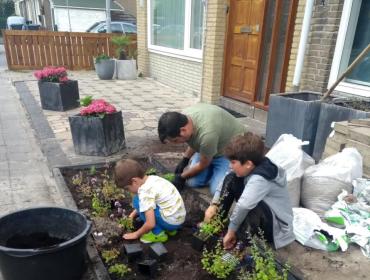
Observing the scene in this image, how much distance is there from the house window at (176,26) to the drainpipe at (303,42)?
3222 millimetres

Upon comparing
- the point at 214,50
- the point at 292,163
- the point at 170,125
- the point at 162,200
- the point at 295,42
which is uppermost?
the point at 295,42

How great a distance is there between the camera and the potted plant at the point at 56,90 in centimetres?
623

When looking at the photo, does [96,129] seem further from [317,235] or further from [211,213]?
[317,235]

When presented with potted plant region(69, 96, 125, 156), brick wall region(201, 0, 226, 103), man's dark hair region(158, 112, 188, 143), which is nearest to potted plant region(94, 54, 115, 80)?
brick wall region(201, 0, 226, 103)

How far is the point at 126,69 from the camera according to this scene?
10289mm

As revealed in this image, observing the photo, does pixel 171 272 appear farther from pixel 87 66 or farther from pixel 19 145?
pixel 87 66

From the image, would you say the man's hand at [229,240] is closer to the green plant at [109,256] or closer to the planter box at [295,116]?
the green plant at [109,256]

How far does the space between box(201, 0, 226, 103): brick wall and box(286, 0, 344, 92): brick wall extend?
195 cm

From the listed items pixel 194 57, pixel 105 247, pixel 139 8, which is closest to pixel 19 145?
pixel 105 247

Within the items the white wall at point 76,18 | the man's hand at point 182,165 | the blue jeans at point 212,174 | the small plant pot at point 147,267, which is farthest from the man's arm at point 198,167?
the white wall at point 76,18

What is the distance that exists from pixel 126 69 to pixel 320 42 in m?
6.83

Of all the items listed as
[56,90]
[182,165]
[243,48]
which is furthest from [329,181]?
[56,90]

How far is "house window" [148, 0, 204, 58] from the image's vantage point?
305 inches

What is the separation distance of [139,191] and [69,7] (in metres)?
23.4
